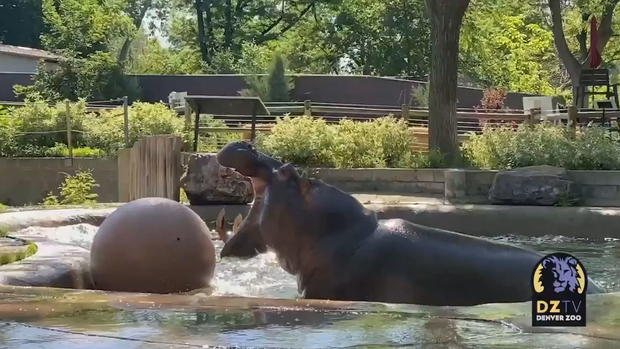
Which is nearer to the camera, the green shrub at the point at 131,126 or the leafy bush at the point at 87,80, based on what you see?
the green shrub at the point at 131,126

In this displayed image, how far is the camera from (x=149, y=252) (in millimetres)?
5551

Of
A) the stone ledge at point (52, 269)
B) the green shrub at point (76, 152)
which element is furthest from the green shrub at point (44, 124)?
the stone ledge at point (52, 269)

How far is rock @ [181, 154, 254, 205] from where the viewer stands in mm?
10062

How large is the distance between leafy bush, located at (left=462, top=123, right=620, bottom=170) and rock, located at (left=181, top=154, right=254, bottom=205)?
387 cm

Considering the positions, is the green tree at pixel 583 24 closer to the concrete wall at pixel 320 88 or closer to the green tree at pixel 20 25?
the concrete wall at pixel 320 88

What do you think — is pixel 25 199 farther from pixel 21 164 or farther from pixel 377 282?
pixel 377 282

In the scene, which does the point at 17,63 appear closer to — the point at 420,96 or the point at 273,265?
the point at 420,96

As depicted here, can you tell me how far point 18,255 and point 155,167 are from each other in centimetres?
465

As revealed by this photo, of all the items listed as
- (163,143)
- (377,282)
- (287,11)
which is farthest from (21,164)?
(287,11)

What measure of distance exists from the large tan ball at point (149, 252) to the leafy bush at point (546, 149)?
6.81m

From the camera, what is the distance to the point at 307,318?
3539 mm

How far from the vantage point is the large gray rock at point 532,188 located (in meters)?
10.0

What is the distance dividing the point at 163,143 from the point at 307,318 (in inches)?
280

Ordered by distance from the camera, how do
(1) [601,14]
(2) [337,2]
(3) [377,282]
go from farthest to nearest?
→ 1. (2) [337,2]
2. (1) [601,14]
3. (3) [377,282]
